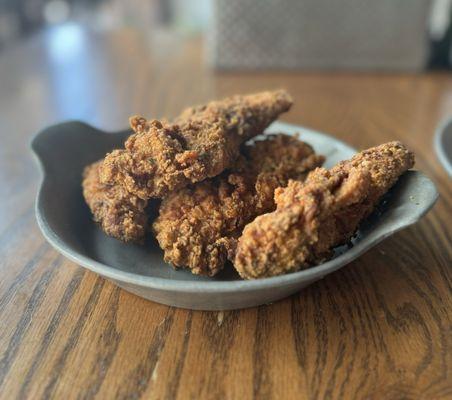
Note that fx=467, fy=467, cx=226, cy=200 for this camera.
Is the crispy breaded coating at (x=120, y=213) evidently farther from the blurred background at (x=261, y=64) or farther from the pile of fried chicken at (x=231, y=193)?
the blurred background at (x=261, y=64)

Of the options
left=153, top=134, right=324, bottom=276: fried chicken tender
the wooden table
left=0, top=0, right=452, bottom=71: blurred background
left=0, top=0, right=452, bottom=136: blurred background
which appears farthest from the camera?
left=0, top=0, right=452, bottom=71: blurred background

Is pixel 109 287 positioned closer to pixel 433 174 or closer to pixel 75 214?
pixel 75 214

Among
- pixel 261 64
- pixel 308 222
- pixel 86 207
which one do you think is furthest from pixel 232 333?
pixel 261 64

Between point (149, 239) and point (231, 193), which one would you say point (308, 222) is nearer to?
point (231, 193)

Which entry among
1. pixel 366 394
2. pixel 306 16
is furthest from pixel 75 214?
pixel 306 16

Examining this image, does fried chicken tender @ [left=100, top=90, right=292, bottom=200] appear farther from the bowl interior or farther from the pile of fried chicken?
the bowl interior

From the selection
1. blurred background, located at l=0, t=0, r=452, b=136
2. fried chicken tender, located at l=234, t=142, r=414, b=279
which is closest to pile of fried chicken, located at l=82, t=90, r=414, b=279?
fried chicken tender, located at l=234, t=142, r=414, b=279

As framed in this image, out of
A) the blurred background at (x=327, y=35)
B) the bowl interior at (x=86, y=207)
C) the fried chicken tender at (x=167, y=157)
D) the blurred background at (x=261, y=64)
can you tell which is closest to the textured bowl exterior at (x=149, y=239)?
the bowl interior at (x=86, y=207)
